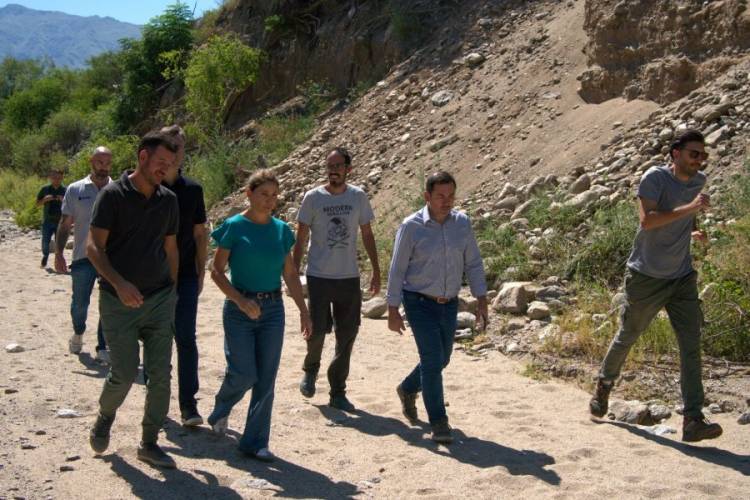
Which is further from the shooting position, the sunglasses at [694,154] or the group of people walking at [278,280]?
the sunglasses at [694,154]

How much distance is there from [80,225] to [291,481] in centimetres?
336

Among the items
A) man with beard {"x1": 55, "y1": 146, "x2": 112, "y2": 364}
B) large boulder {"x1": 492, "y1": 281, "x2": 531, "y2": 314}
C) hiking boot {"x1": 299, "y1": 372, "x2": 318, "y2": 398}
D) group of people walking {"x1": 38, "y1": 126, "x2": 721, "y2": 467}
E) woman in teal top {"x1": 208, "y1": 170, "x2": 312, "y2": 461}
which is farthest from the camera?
large boulder {"x1": 492, "y1": 281, "x2": 531, "y2": 314}

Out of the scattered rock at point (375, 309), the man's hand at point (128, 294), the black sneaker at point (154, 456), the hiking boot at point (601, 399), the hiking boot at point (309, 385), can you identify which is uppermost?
the man's hand at point (128, 294)

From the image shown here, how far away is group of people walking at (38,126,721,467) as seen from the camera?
4.79 m

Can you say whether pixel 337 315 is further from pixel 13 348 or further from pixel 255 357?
pixel 13 348

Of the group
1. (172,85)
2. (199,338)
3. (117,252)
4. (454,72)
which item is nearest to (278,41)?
(172,85)

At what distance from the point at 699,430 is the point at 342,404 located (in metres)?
2.24

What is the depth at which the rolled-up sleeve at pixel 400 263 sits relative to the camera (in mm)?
5570

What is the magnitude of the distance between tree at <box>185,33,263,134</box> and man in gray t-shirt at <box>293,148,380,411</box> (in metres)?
14.6

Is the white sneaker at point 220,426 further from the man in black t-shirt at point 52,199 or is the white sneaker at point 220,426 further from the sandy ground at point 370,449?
the man in black t-shirt at point 52,199

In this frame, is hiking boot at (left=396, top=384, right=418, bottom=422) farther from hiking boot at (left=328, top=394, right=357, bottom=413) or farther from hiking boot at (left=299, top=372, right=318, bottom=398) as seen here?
hiking boot at (left=299, top=372, right=318, bottom=398)

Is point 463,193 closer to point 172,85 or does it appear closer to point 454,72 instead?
point 454,72

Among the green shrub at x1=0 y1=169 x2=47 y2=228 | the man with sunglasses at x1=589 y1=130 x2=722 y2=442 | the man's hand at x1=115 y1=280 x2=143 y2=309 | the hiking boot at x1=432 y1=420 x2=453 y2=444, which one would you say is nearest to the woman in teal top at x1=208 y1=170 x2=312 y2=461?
the man's hand at x1=115 y1=280 x2=143 y2=309

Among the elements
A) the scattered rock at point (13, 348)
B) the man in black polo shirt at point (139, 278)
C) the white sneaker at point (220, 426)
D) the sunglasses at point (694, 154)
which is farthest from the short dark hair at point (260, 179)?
the scattered rock at point (13, 348)
